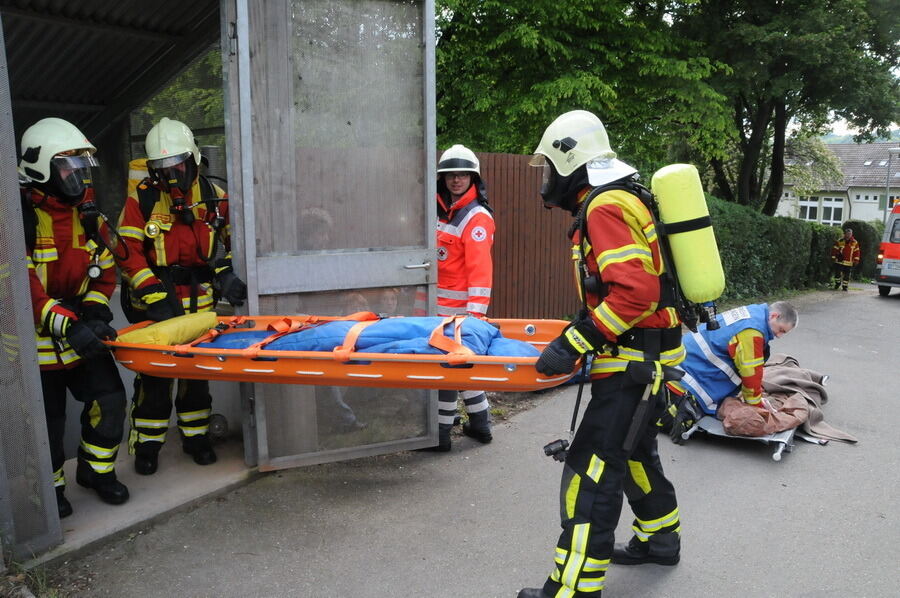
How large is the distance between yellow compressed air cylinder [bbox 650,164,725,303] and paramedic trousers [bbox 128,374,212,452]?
3.15 meters

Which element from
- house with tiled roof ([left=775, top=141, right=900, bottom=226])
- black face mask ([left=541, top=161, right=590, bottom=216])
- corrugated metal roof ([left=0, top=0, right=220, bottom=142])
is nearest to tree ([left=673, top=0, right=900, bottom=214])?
corrugated metal roof ([left=0, top=0, right=220, bottom=142])

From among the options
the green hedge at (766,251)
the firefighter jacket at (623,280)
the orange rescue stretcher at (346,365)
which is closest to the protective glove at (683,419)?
the firefighter jacket at (623,280)

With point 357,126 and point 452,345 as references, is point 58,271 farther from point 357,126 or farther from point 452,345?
point 452,345

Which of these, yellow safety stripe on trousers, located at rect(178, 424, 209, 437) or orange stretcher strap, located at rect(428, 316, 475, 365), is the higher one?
orange stretcher strap, located at rect(428, 316, 475, 365)

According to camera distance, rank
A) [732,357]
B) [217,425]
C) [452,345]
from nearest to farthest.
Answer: [452,345] < [217,425] < [732,357]

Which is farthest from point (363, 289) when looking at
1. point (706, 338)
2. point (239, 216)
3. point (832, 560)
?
point (832, 560)

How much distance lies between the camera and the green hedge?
44.3 ft

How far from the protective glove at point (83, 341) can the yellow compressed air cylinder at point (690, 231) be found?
2.85 meters

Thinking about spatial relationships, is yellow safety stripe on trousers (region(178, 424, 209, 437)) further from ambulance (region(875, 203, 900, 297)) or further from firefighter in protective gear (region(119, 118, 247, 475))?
ambulance (region(875, 203, 900, 297))

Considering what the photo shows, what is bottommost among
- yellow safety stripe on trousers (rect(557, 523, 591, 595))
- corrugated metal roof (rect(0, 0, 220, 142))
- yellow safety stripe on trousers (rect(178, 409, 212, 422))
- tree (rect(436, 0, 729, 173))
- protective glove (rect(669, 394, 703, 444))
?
protective glove (rect(669, 394, 703, 444))

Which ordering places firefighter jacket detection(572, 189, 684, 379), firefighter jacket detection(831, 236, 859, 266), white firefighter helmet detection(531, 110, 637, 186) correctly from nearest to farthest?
firefighter jacket detection(572, 189, 684, 379), white firefighter helmet detection(531, 110, 637, 186), firefighter jacket detection(831, 236, 859, 266)

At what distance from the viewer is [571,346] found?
299 centimetres

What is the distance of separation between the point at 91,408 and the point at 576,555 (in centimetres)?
274

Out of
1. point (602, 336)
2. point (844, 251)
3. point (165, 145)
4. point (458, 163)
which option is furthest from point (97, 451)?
point (844, 251)
